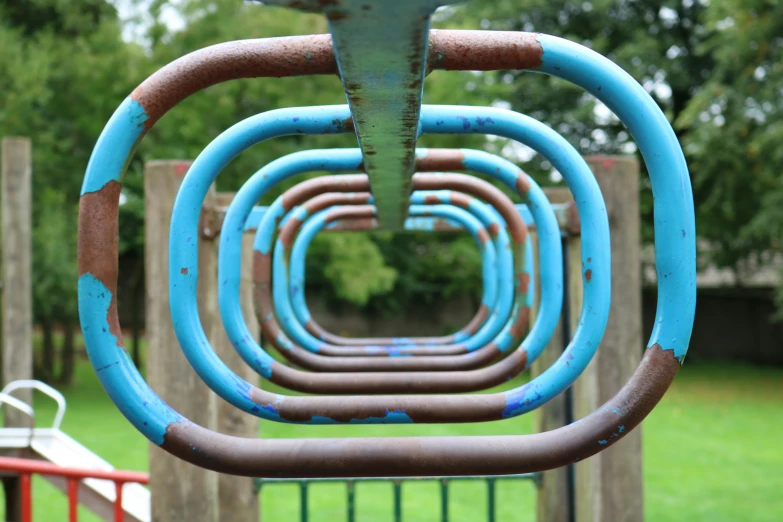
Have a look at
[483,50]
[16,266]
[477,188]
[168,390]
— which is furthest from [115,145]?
[16,266]

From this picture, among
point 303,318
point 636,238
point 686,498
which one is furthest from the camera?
point 686,498

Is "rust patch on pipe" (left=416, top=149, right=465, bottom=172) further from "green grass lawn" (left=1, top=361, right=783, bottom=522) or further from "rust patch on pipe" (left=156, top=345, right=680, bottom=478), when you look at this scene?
"green grass lawn" (left=1, top=361, right=783, bottom=522)

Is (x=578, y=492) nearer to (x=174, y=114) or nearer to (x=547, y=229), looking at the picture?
(x=547, y=229)

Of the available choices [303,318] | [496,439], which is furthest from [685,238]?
[303,318]

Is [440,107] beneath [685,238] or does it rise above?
above

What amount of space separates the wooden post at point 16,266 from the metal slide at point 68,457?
126 cm

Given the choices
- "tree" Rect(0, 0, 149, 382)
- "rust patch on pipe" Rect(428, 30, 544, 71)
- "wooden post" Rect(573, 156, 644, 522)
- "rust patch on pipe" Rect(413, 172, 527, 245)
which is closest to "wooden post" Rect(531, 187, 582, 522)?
"wooden post" Rect(573, 156, 644, 522)

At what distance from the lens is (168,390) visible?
5.32ft

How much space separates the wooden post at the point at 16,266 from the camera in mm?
4281

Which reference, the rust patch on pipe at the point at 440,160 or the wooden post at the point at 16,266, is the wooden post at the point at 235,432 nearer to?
the rust patch on pipe at the point at 440,160

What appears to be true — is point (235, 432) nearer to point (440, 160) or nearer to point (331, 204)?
point (331, 204)

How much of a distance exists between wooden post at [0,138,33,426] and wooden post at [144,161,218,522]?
9.82 ft

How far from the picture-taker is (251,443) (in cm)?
67

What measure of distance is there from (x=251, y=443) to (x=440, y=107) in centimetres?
43
